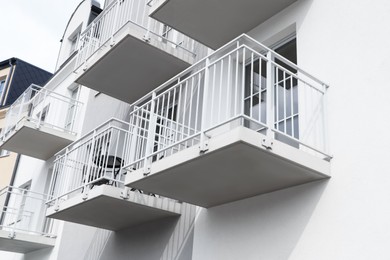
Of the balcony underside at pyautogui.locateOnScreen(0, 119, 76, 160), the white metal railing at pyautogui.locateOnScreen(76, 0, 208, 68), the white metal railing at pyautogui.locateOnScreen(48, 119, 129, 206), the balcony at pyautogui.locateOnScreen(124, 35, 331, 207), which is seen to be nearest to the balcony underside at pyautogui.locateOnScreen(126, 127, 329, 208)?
the balcony at pyautogui.locateOnScreen(124, 35, 331, 207)

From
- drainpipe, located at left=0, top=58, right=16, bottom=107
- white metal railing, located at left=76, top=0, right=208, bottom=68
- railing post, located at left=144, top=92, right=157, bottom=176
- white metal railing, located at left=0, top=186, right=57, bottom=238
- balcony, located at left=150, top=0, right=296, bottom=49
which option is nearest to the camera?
railing post, located at left=144, top=92, right=157, bottom=176

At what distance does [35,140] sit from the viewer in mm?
13141

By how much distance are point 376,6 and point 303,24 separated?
1.17 meters

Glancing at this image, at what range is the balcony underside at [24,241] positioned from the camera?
1158 cm

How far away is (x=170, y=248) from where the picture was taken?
781cm

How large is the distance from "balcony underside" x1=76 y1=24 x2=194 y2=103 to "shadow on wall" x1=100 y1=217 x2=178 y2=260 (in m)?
2.85

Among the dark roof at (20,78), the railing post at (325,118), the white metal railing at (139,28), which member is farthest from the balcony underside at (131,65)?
the dark roof at (20,78)

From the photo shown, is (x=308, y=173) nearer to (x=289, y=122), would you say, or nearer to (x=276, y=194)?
(x=276, y=194)

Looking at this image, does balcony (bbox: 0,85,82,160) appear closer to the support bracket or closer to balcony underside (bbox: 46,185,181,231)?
balcony underside (bbox: 46,185,181,231)

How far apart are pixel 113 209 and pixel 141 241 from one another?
3.19 ft

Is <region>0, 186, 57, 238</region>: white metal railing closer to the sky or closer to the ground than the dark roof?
closer to the ground

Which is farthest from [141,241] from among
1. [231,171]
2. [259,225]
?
[231,171]

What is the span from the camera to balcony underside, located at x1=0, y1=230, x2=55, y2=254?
1158 cm

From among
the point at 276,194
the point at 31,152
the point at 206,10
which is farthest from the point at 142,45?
the point at 31,152
